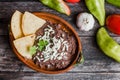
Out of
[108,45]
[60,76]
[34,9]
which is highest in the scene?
[34,9]

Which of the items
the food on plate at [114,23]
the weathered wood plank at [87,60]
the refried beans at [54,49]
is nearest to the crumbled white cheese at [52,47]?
the refried beans at [54,49]

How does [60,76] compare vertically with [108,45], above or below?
below

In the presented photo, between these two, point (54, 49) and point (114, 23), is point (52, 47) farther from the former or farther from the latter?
point (114, 23)

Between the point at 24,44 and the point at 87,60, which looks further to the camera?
the point at 87,60

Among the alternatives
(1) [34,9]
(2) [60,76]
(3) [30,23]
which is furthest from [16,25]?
(2) [60,76]

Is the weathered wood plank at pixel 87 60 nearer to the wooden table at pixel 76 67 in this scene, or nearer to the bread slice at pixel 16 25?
the wooden table at pixel 76 67

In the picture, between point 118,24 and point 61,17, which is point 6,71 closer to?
point 61,17
